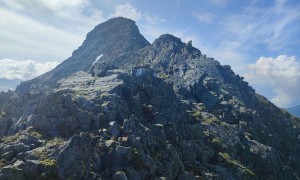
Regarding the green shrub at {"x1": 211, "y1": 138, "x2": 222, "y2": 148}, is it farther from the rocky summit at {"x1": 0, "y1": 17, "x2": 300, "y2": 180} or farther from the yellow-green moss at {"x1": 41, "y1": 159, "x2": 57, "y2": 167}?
the yellow-green moss at {"x1": 41, "y1": 159, "x2": 57, "y2": 167}

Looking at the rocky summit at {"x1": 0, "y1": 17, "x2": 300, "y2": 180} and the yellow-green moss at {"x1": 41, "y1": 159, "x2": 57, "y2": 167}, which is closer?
the yellow-green moss at {"x1": 41, "y1": 159, "x2": 57, "y2": 167}

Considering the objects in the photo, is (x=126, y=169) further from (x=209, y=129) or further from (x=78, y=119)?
(x=209, y=129)

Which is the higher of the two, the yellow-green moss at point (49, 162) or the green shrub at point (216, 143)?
the green shrub at point (216, 143)

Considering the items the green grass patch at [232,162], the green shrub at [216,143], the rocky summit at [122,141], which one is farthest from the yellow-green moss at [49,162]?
the green shrub at [216,143]

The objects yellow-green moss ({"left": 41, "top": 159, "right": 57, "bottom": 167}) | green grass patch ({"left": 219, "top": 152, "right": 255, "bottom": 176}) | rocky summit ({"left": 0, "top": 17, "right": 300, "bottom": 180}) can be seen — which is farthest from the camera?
green grass patch ({"left": 219, "top": 152, "right": 255, "bottom": 176})

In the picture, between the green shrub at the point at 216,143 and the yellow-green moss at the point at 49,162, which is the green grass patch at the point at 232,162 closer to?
the green shrub at the point at 216,143

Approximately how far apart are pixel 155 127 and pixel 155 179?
34794 mm

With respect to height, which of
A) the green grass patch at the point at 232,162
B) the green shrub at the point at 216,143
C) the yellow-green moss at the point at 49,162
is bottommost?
the yellow-green moss at the point at 49,162

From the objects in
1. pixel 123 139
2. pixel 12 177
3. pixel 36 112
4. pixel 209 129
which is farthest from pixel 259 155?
pixel 12 177

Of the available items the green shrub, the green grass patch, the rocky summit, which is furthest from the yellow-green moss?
the green shrub

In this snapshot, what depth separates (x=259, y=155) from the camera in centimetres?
16862

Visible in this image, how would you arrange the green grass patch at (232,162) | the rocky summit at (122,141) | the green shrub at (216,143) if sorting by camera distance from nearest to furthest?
the rocky summit at (122,141), the green grass patch at (232,162), the green shrub at (216,143)

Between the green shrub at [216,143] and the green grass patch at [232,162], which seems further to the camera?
the green shrub at [216,143]

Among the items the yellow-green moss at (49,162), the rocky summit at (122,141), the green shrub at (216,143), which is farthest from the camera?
the green shrub at (216,143)
